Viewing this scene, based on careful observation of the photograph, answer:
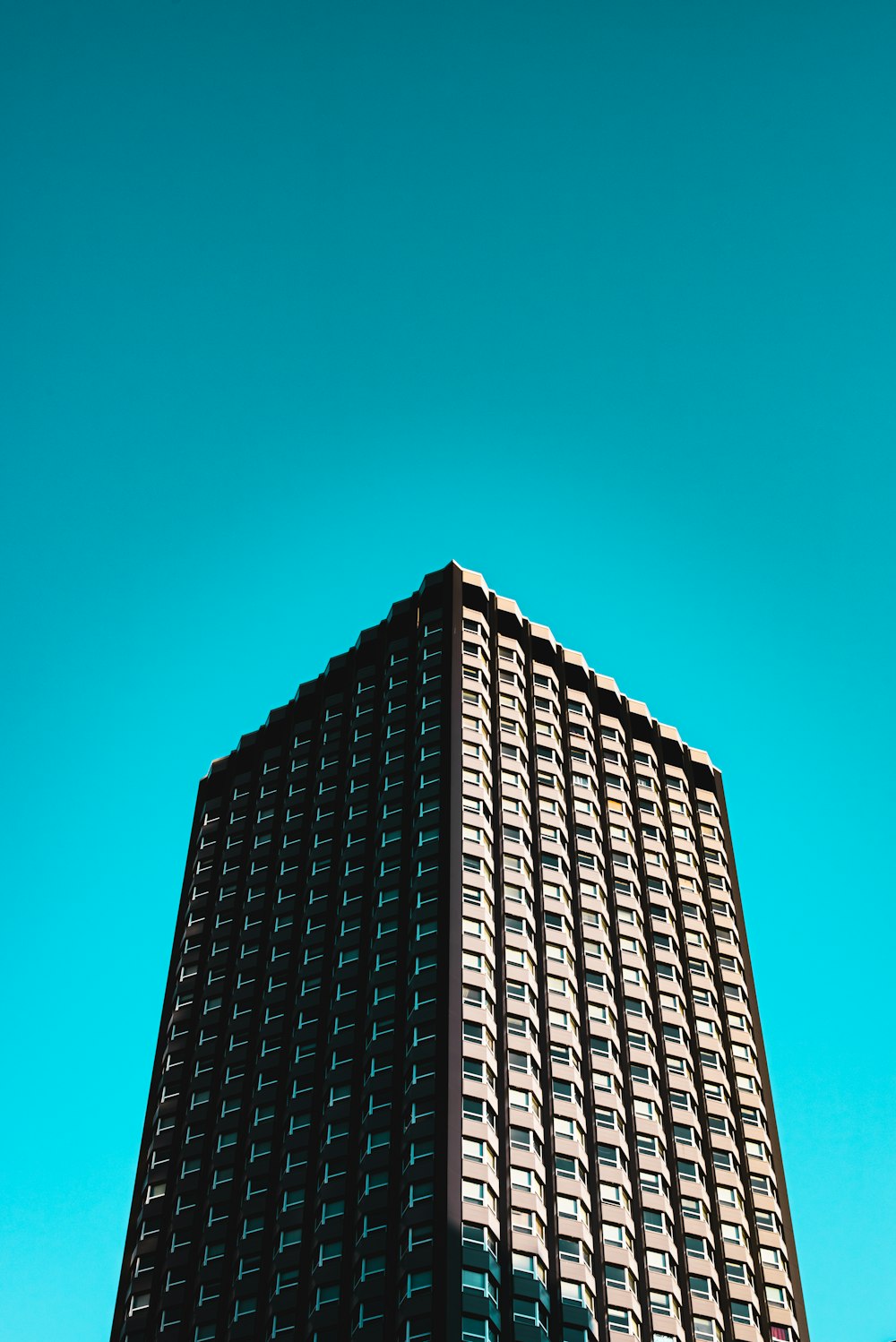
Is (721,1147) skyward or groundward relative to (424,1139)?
skyward

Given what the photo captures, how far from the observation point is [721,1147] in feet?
328

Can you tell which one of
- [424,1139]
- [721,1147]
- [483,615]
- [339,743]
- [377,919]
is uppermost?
[483,615]

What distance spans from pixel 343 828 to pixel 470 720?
1101 centimetres

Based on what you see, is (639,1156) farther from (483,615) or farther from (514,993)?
(483,615)

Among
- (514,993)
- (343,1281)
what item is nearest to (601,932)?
(514,993)

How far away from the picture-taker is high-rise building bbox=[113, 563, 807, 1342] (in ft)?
270

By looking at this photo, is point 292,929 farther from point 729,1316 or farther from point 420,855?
point 729,1316

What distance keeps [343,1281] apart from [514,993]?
19582 millimetres

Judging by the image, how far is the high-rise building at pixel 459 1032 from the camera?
8225 cm

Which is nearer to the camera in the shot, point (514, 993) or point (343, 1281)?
point (343, 1281)

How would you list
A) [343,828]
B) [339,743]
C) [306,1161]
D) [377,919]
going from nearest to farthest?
[306,1161], [377,919], [343,828], [339,743]

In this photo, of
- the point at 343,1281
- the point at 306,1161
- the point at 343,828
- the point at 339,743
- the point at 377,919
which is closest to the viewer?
the point at 343,1281

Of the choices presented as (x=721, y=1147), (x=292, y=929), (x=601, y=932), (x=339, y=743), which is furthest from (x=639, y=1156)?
(x=339, y=743)

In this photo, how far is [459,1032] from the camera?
87.9 metres
